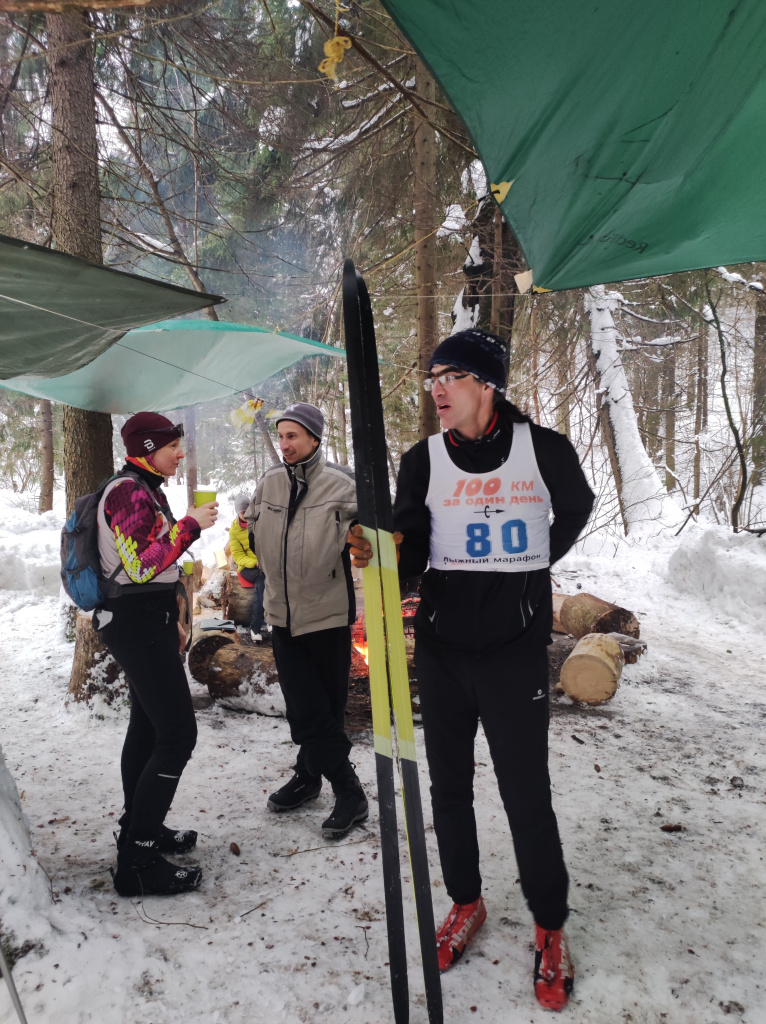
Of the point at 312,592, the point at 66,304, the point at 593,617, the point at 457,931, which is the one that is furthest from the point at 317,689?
the point at 593,617

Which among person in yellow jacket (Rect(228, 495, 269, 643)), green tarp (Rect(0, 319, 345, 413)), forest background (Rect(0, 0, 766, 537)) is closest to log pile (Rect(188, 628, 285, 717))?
person in yellow jacket (Rect(228, 495, 269, 643))

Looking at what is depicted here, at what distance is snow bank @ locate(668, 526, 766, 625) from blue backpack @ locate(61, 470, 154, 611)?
6245mm

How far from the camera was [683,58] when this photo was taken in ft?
6.35

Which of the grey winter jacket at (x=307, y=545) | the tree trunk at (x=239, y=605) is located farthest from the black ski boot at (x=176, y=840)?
the tree trunk at (x=239, y=605)

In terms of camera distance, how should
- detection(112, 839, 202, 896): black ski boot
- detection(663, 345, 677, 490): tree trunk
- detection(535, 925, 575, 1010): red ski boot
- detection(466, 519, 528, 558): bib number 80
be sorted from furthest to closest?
detection(663, 345, 677, 490): tree trunk, detection(112, 839, 202, 896): black ski boot, detection(466, 519, 528, 558): bib number 80, detection(535, 925, 575, 1010): red ski boot

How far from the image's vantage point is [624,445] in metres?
10.4

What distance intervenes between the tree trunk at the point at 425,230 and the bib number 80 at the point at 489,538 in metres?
3.59

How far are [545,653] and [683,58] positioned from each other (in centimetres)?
199

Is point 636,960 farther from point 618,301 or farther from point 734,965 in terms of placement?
point 618,301

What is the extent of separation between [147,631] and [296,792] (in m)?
1.32

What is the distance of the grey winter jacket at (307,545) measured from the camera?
2.94m

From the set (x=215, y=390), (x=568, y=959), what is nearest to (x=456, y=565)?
(x=568, y=959)

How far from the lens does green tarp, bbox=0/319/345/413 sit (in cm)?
414

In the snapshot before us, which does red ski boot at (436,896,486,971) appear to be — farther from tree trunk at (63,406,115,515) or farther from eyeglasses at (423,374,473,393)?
tree trunk at (63,406,115,515)
